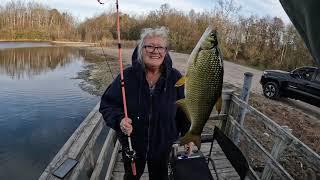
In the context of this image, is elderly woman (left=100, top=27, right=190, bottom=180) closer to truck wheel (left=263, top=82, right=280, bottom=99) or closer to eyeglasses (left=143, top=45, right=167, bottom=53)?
eyeglasses (left=143, top=45, right=167, bottom=53)

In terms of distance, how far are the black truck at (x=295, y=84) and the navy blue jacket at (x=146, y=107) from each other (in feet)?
32.2

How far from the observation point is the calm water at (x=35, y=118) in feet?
32.7

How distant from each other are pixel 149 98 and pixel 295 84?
10.9 metres

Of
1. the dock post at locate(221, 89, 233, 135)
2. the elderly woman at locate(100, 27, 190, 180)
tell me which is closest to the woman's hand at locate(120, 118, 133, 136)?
the elderly woman at locate(100, 27, 190, 180)

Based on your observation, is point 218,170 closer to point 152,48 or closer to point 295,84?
point 152,48

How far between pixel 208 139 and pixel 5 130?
32.9 ft

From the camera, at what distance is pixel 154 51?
8.90 ft

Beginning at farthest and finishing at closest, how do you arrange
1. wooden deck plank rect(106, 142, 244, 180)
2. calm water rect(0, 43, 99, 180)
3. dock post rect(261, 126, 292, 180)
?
calm water rect(0, 43, 99, 180)
wooden deck plank rect(106, 142, 244, 180)
dock post rect(261, 126, 292, 180)

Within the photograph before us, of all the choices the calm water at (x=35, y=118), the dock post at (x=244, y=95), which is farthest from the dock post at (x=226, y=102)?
the calm water at (x=35, y=118)

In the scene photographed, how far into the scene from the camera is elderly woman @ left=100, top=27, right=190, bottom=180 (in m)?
2.74

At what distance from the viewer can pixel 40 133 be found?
12180 mm

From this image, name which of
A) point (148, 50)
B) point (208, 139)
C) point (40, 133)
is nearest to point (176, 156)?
point (148, 50)

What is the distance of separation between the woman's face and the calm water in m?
7.67

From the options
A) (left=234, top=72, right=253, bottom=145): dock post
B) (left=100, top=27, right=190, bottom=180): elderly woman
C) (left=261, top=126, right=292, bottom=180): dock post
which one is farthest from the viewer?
(left=234, top=72, right=253, bottom=145): dock post
